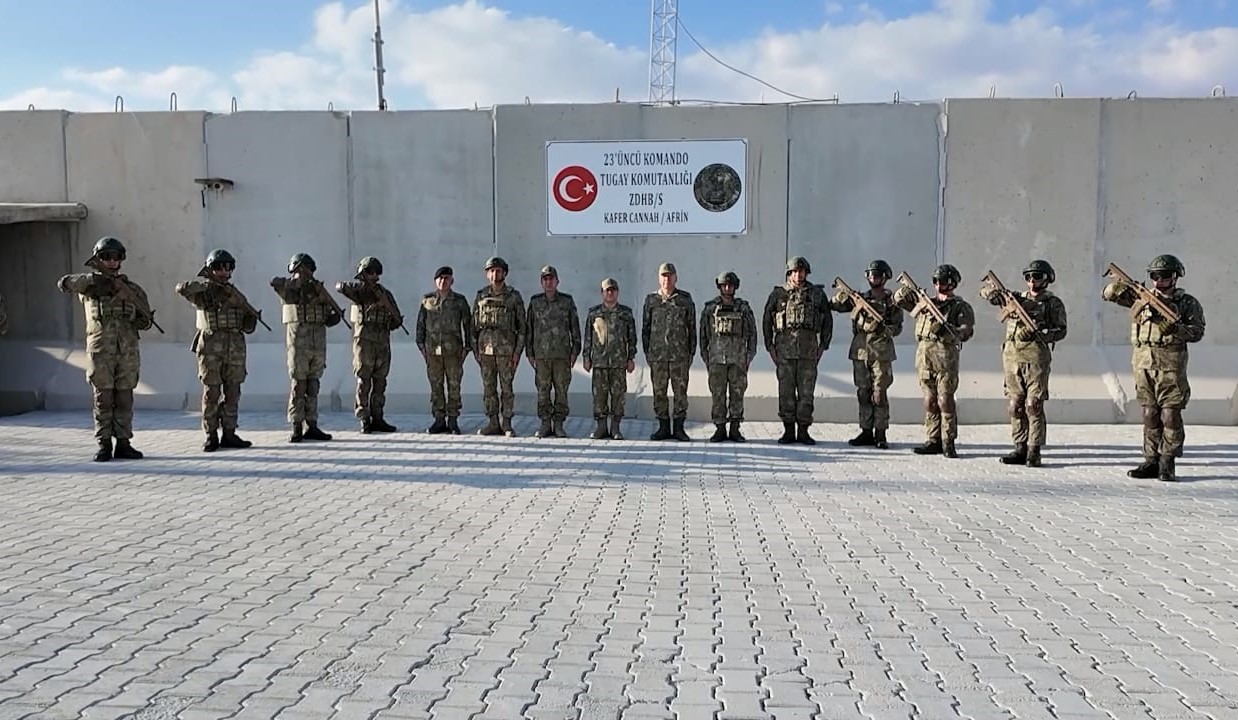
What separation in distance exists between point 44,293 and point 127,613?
9.77m

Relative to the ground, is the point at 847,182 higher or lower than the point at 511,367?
higher

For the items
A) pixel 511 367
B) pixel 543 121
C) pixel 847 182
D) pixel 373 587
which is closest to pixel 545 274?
pixel 511 367

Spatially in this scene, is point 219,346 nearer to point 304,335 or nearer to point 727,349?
point 304,335

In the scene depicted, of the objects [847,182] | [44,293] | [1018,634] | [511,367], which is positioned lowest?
[1018,634]

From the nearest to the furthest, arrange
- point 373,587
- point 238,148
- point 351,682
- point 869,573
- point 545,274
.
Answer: point 351,682
point 373,587
point 869,573
point 545,274
point 238,148

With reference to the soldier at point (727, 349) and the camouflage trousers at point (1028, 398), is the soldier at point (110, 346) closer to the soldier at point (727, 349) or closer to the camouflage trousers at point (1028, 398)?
the soldier at point (727, 349)

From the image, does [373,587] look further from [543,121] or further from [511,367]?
[543,121]

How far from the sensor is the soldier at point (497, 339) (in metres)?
9.66

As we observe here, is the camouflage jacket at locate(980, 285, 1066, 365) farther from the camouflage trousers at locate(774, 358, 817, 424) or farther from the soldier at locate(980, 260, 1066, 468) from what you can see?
the camouflage trousers at locate(774, 358, 817, 424)

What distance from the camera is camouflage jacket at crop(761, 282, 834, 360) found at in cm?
942

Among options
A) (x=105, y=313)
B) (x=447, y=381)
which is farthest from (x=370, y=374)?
(x=105, y=313)

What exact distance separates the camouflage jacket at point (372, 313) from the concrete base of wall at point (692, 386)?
1.47m

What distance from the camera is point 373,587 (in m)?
4.47

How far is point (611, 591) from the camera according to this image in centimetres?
446
